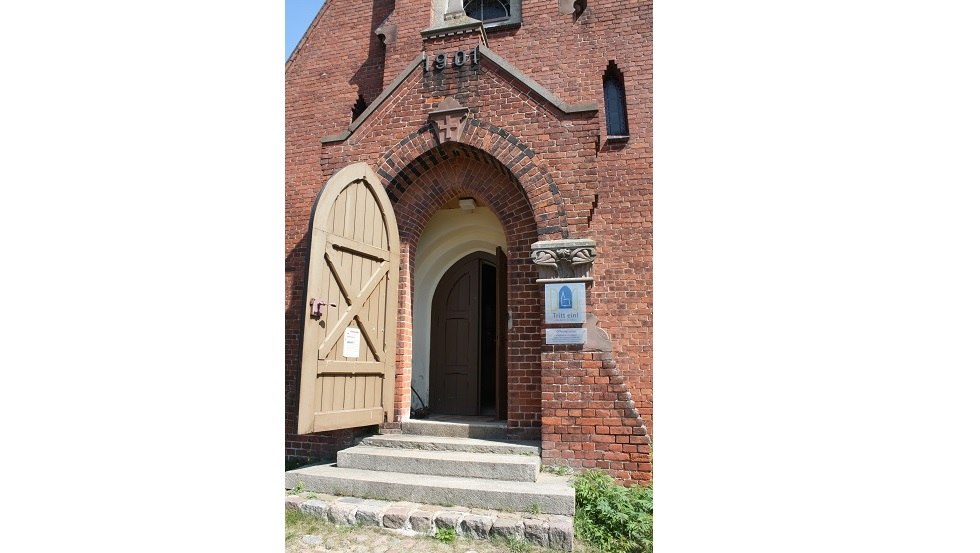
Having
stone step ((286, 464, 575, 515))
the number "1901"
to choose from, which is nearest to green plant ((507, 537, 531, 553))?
stone step ((286, 464, 575, 515))

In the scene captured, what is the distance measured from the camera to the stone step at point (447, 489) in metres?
4.40

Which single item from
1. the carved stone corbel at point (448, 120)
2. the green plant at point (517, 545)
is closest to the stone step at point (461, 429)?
the green plant at point (517, 545)

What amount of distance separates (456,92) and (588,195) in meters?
1.96

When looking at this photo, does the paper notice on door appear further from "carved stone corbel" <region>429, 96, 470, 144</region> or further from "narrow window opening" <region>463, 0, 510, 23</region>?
"narrow window opening" <region>463, 0, 510, 23</region>

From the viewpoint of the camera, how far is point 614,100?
7.44 metres

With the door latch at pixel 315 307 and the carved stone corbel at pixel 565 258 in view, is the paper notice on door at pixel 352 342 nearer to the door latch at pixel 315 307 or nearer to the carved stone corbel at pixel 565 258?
the door latch at pixel 315 307

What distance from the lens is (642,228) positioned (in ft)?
22.0

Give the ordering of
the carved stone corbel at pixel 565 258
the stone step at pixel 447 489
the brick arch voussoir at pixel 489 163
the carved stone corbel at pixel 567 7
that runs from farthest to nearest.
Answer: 1. the carved stone corbel at pixel 567 7
2. the brick arch voussoir at pixel 489 163
3. the carved stone corbel at pixel 565 258
4. the stone step at pixel 447 489

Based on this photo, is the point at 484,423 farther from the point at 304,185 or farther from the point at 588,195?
the point at 304,185

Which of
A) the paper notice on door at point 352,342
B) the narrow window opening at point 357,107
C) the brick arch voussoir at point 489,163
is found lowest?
the paper notice on door at point 352,342

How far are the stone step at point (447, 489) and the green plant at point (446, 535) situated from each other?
1.13 feet

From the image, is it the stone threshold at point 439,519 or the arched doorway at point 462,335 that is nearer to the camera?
the stone threshold at point 439,519

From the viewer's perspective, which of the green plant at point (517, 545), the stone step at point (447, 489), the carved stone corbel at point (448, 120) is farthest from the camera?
the carved stone corbel at point (448, 120)

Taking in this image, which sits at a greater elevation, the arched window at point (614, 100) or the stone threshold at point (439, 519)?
the arched window at point (614, 100)
